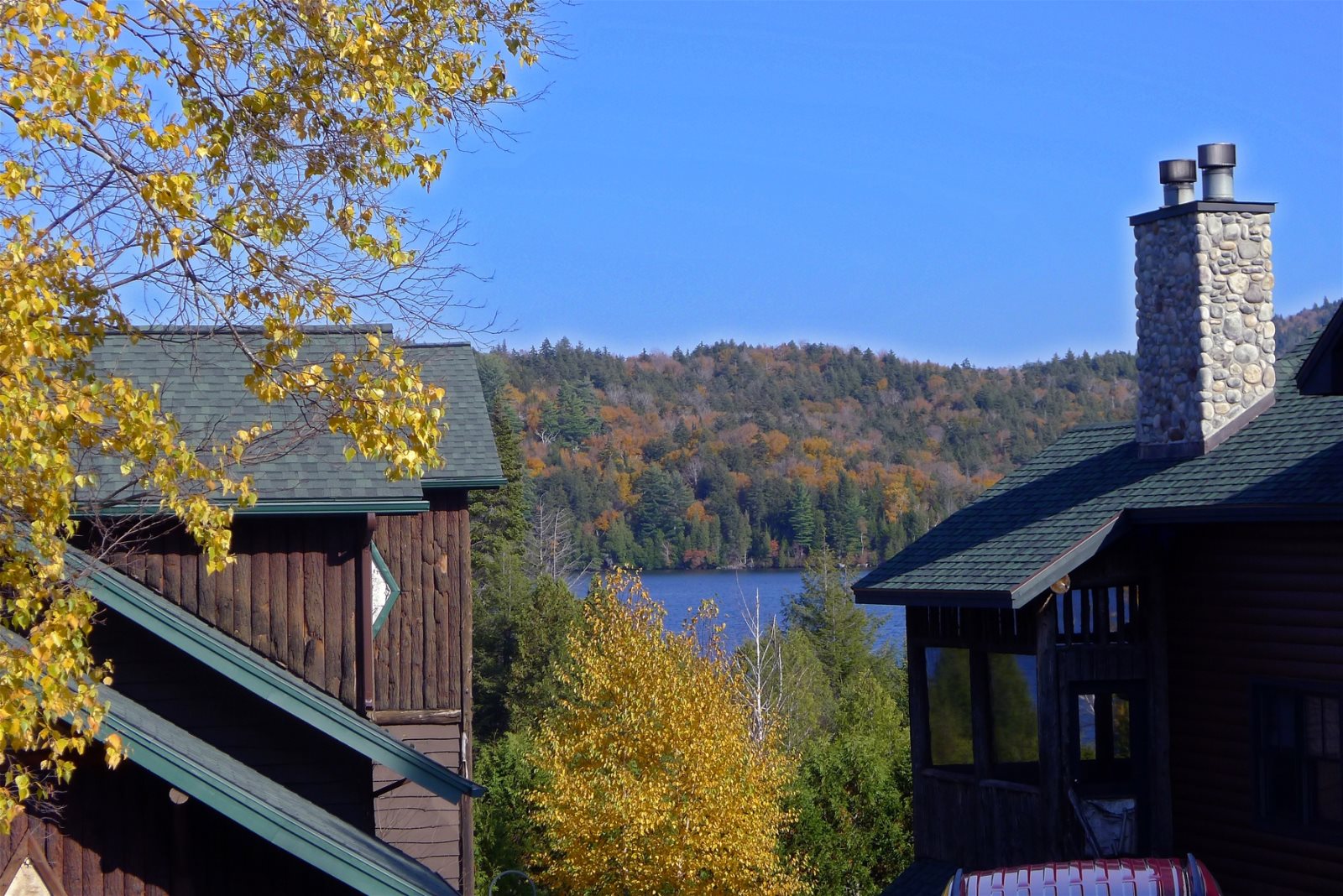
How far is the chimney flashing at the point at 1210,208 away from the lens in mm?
16109

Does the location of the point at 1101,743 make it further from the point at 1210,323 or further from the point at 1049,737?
the point at 1210,323

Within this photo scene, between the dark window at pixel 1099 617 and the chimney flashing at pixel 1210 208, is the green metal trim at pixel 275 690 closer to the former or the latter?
the dark window at pixel 1099 617

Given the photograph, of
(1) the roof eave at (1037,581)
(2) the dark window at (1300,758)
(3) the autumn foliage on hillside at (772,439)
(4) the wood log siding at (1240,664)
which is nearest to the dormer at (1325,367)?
(4) the wood log siding at (1240,664)

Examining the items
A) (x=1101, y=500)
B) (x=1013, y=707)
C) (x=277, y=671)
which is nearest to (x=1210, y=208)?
(x=1101, y=500)

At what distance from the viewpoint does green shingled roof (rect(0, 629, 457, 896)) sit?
9461mm

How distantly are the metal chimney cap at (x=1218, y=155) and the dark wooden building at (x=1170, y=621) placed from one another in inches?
2.4

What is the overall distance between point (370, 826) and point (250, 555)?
2855 millimetres

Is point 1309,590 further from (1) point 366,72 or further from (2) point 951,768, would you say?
(1) point 366,72

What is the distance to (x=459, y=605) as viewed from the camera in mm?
17656

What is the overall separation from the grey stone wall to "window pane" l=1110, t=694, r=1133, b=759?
3.56m

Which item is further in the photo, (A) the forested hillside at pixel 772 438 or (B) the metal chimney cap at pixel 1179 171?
(A) the forested hillside at pixel 772 438

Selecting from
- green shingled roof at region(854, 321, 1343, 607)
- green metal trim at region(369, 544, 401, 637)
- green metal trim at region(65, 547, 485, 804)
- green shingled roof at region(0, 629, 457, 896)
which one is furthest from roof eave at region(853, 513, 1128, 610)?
green shingled roof at region(0, 629, 457, 896)

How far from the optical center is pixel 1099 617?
15516 mm

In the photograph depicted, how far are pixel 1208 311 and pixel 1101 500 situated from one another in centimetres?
249
